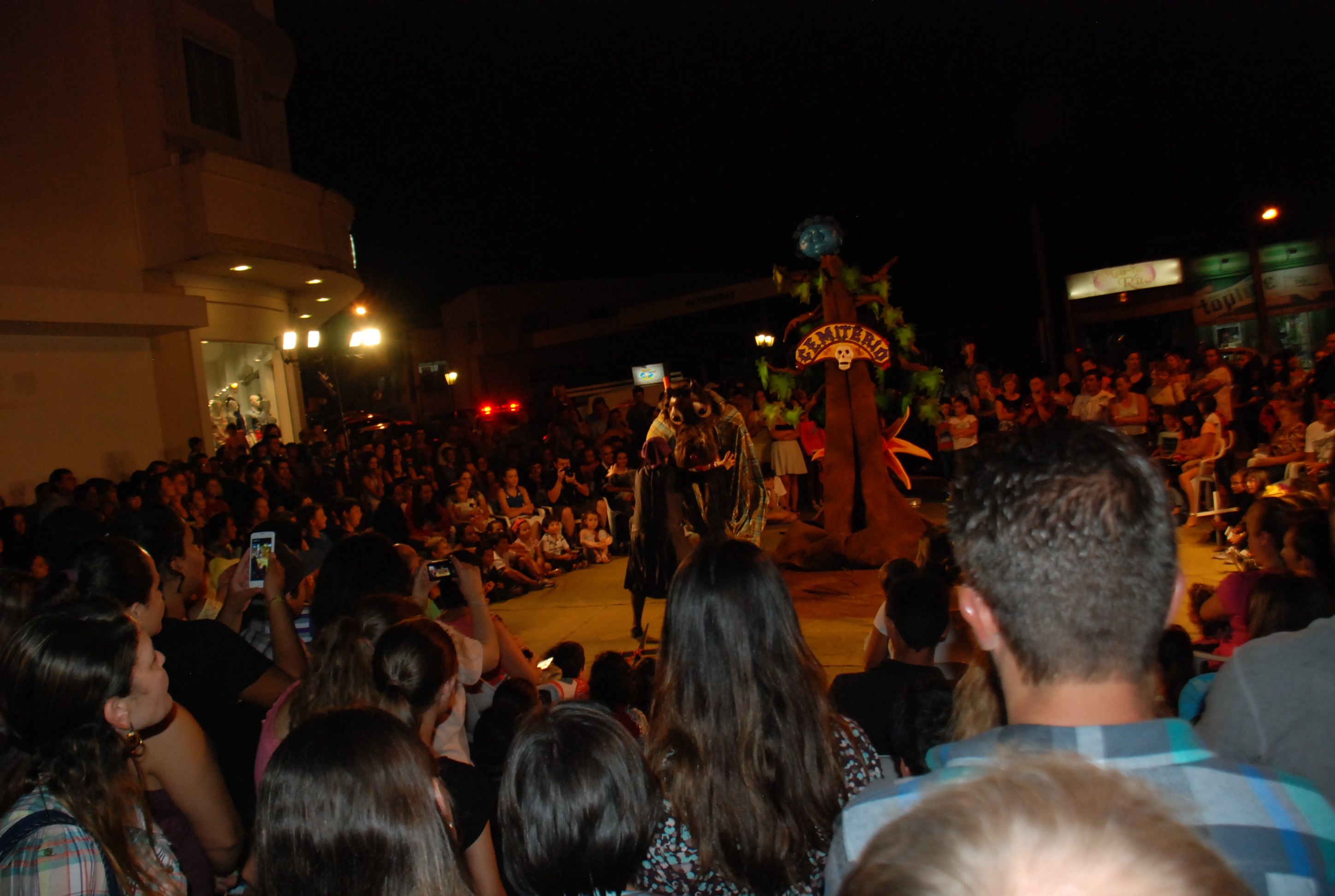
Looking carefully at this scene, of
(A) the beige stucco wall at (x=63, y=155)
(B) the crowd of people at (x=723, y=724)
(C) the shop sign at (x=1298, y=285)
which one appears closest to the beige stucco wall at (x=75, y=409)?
(A) the beige stucco wall at (x=63, y=155)

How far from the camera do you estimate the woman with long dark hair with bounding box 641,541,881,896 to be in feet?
6.68

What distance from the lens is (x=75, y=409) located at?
438 inches

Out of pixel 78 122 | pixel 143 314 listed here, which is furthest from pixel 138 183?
pixel 143 314

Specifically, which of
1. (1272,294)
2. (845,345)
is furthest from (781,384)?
(1272,294)

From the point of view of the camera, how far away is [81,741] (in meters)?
2.04

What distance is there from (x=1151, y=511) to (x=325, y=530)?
716 cm

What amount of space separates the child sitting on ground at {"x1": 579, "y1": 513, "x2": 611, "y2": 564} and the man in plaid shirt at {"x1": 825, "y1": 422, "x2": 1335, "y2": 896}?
10.3 m

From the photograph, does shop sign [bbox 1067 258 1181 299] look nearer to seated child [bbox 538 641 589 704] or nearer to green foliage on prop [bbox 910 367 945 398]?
green foliage on prop [bbox 910 367 945 398]

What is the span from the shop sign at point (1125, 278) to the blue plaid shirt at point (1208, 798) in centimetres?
2273

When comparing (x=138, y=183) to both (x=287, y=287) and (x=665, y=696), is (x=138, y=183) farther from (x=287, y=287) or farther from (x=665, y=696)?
(x=665, y=696)

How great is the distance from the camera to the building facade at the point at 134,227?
418 inches

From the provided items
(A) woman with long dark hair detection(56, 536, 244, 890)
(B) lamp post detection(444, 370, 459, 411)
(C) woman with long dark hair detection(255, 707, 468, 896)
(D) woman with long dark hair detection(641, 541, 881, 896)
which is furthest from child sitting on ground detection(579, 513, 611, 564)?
(B) lamp post detection(444, 370, 459, 411)

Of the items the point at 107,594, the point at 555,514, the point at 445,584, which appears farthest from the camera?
the point at 555,514

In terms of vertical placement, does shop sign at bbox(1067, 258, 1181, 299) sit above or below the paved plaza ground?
above
